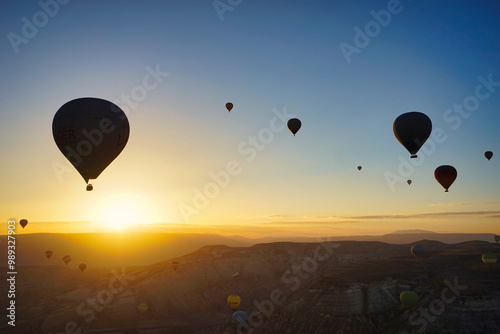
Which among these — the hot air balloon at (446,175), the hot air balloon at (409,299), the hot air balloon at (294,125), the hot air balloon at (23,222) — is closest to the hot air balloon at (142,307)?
the hot air balloon at (23,222)

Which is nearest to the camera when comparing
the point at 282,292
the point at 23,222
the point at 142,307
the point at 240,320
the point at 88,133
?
the point at 88,133

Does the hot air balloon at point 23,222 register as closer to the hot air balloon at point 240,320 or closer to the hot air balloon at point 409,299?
the hot air balloon at point 240,320

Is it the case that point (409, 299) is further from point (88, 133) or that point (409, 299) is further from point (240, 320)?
point (88, 133)

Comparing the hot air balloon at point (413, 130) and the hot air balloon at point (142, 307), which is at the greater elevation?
the hot air balloon at point (413, 130)

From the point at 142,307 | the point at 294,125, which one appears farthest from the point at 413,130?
the point at 142,307

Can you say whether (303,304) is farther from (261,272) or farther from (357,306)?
(261,272)

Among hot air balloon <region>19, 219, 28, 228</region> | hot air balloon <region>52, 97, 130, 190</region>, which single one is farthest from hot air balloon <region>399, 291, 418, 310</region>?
hot air balloon <region>19, 219, 28, 228</region>
